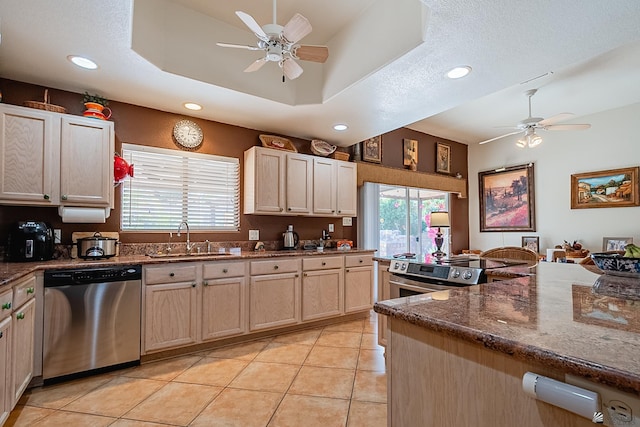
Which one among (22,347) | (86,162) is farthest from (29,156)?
(22,347)

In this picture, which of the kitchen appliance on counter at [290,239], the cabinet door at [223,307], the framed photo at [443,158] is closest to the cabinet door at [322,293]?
the kitchen appliance on counter at [290,239]

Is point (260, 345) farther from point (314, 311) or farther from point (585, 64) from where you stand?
point (585, 64)

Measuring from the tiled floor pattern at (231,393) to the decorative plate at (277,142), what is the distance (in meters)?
2.32

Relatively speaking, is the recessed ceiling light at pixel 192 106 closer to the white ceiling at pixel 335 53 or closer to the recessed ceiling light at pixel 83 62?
the white ceiling at pixel 335 53

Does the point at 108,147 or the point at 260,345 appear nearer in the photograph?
the point at 108,147

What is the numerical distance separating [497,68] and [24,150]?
377 cm

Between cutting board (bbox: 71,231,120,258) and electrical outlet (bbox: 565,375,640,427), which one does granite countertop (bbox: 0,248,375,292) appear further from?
electrical outlet (bbox: 565,375,640,427)

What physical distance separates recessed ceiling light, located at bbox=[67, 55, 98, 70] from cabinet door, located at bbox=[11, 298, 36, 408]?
178 centimetres

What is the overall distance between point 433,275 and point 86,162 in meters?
3.01

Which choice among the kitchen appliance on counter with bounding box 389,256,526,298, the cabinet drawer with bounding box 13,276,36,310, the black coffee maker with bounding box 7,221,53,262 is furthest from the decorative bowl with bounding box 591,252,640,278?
the black coffee maker with bounding box 7,221,53,262

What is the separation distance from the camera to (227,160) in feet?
12.2

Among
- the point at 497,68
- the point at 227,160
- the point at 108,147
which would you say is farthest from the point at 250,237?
the point at 497,68

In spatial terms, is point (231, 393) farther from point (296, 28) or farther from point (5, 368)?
point (296, 28)

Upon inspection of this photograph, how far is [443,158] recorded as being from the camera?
19.5 feet
